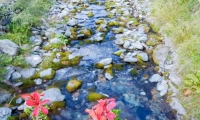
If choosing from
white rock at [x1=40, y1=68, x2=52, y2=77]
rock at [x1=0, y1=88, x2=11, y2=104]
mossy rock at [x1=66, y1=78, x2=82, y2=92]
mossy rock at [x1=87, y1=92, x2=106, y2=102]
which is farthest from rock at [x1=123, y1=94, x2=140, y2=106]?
rock at [x1=0, y1=88, x2=11, y2=104]

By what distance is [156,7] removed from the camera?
19.1 ft

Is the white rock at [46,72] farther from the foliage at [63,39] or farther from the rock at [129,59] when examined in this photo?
the rock at [129,59]

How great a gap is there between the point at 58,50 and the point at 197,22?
123 inches

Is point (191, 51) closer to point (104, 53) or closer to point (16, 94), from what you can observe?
point (104, 53)

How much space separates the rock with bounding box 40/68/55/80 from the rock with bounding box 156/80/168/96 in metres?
1.99

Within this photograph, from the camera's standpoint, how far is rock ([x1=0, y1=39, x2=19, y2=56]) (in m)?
4.18

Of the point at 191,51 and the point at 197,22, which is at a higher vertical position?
the point at 197,22

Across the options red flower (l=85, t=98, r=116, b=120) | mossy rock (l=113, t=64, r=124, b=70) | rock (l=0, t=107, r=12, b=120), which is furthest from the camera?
mossy rock (l=113, t=64, r=124, b=70)

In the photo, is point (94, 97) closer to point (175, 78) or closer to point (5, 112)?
point (5, 112)

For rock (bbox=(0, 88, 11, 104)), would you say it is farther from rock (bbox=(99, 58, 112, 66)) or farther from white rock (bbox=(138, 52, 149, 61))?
white rock (bbox=(138, 52, 149, 61))

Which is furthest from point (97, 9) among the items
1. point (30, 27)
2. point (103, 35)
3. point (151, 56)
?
point (151, 56)

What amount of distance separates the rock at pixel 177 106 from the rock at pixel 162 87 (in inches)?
8.8

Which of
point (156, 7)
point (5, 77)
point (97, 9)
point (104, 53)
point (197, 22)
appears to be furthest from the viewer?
point (97, 9)

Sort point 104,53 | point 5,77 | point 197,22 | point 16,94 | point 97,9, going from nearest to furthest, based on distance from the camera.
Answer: point 16,94 < point 5,77 < point 197,22 < point 104,53 < point 97,9
